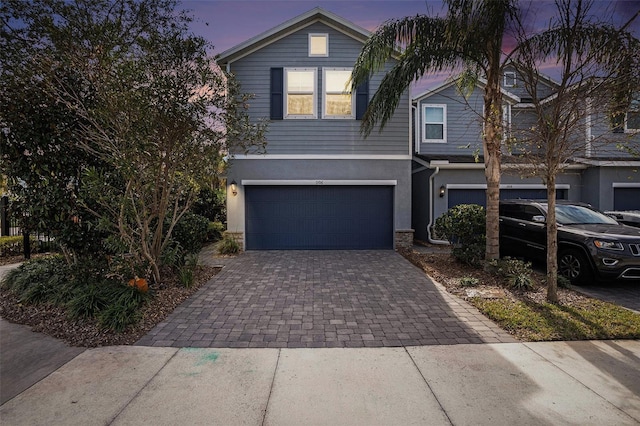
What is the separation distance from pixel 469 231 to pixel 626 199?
799cm

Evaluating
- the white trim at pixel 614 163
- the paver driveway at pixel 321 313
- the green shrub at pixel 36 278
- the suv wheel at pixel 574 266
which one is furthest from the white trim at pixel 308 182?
the white trim at pixel 614 163

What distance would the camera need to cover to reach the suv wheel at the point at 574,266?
20.1ft

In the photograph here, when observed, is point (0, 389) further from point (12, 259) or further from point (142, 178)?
point (12, 259)

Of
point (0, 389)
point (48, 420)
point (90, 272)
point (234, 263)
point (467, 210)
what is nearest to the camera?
point (48, 420)

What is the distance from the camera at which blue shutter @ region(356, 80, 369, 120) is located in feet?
32.6

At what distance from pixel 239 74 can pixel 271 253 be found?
5594mm

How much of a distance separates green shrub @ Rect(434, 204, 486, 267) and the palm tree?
42cm

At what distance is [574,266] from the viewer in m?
6.34

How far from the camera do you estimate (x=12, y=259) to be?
28.5 ft

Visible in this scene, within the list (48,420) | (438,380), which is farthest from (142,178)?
(438,380)

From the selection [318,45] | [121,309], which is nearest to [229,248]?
[121,309]

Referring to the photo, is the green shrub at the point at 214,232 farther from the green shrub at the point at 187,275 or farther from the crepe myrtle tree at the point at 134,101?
the crepe myrtle tree at the point at 134,101

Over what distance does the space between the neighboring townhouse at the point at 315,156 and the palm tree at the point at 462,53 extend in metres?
2.17

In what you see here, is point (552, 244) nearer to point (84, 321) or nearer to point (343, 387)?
point (343, 387)
